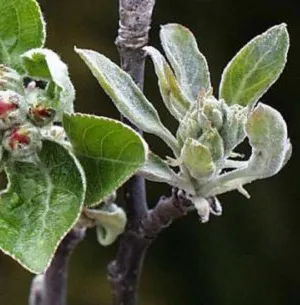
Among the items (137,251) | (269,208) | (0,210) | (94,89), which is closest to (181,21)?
(94,89)

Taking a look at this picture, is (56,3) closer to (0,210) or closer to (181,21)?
(181,21)

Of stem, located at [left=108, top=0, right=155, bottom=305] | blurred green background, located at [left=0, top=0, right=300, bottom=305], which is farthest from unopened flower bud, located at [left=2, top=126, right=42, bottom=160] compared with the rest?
blurred green background, located at [left=0, top=0, right=300, bottom=305]

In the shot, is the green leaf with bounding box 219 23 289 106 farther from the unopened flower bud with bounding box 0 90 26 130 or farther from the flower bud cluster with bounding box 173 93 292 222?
the unopened flower bud with bounding box 0 90 26 130

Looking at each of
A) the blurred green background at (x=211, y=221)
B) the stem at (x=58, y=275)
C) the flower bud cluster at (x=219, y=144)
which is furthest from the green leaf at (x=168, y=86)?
the blurred green background at (x=211, y=221)

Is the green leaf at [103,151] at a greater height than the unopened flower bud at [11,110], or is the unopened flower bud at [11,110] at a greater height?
the unopened flower bud at [11,110]

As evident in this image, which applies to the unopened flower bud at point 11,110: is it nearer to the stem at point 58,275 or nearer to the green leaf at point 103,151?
the green leaf at point 103,151

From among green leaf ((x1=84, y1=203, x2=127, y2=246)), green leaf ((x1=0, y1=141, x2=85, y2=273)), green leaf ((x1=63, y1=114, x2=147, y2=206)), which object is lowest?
green leaf ((x1=84, y1=203, x2=127, y2=246))
